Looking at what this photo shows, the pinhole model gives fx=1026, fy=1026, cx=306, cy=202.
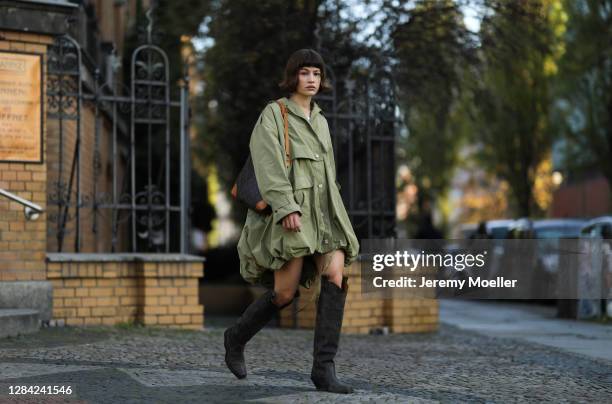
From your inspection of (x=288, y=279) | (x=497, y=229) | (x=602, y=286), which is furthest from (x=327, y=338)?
(x=497, y=229)

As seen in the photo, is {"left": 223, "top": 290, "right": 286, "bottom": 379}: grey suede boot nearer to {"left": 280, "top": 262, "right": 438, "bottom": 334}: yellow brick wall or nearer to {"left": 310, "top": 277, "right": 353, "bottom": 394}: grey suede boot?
{"left": 310, "top": 277, "right": 353, "bottom": 394}: grey suede boot

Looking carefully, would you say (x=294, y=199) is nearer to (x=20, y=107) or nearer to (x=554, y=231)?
(x=20, y=107)

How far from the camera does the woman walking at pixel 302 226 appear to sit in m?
5.59

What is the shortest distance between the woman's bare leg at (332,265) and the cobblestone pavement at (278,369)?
2.13ft

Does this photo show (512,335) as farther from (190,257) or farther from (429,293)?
(190,257)

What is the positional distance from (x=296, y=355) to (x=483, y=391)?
2097 millimetres

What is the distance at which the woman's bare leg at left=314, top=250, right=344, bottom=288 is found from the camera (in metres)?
5.75

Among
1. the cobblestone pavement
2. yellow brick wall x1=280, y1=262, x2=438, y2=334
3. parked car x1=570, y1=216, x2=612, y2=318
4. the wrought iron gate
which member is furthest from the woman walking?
parked car x1=570, y1=216, x2=612, y2=318

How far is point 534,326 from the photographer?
42.4 ft

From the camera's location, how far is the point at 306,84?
5.82 meters

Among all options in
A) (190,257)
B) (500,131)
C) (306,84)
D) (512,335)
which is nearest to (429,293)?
(512,335)

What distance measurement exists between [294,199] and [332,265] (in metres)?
0.45

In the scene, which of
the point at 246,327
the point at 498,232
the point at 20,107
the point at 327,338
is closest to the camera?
the point at 327,338

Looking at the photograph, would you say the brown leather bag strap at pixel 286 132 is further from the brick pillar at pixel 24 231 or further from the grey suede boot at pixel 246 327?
the brick pillar at pixel 24 231
